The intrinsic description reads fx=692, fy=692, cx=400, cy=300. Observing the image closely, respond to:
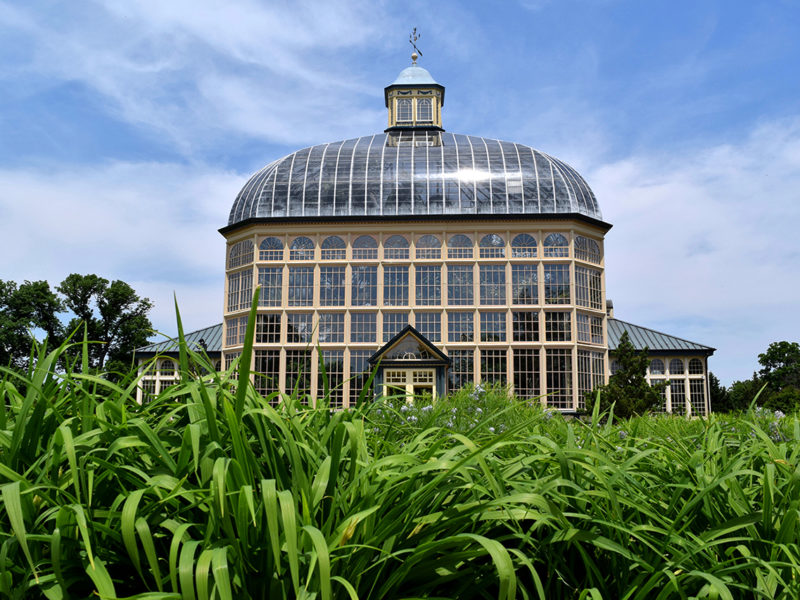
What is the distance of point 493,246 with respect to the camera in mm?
41750

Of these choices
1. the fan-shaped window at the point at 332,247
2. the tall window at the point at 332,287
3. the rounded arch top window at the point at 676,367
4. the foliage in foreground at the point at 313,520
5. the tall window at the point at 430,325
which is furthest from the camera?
the rounded arch top window at the point at 676,367

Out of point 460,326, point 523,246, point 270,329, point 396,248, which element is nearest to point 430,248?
point 396,248

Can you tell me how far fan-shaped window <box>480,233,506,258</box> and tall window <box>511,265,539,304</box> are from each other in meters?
1.18

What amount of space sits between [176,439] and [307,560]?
992 millimetres

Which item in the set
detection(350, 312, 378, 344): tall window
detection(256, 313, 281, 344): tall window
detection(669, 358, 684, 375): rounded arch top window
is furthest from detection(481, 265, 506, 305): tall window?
detection(669, 358, 684, 375): rounded arch top window

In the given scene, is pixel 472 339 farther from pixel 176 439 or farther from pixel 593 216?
pixel 176 439

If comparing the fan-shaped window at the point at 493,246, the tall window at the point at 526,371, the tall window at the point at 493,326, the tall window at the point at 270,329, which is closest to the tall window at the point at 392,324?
the tall window at the point at 493,326

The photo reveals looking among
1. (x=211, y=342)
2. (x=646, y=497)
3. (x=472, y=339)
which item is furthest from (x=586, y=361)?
(x=646, y=497)

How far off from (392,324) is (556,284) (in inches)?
397

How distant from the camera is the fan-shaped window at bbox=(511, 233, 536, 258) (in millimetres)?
41719

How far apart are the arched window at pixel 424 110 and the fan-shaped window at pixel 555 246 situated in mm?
13645

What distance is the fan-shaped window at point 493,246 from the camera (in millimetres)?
41719

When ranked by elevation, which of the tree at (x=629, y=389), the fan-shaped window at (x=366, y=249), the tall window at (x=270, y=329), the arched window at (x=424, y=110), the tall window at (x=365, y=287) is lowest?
the tree at (x=629, y=389)

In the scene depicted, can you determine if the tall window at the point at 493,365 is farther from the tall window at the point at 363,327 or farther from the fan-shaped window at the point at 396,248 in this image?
the fan-shaped window at the point at 396,248
